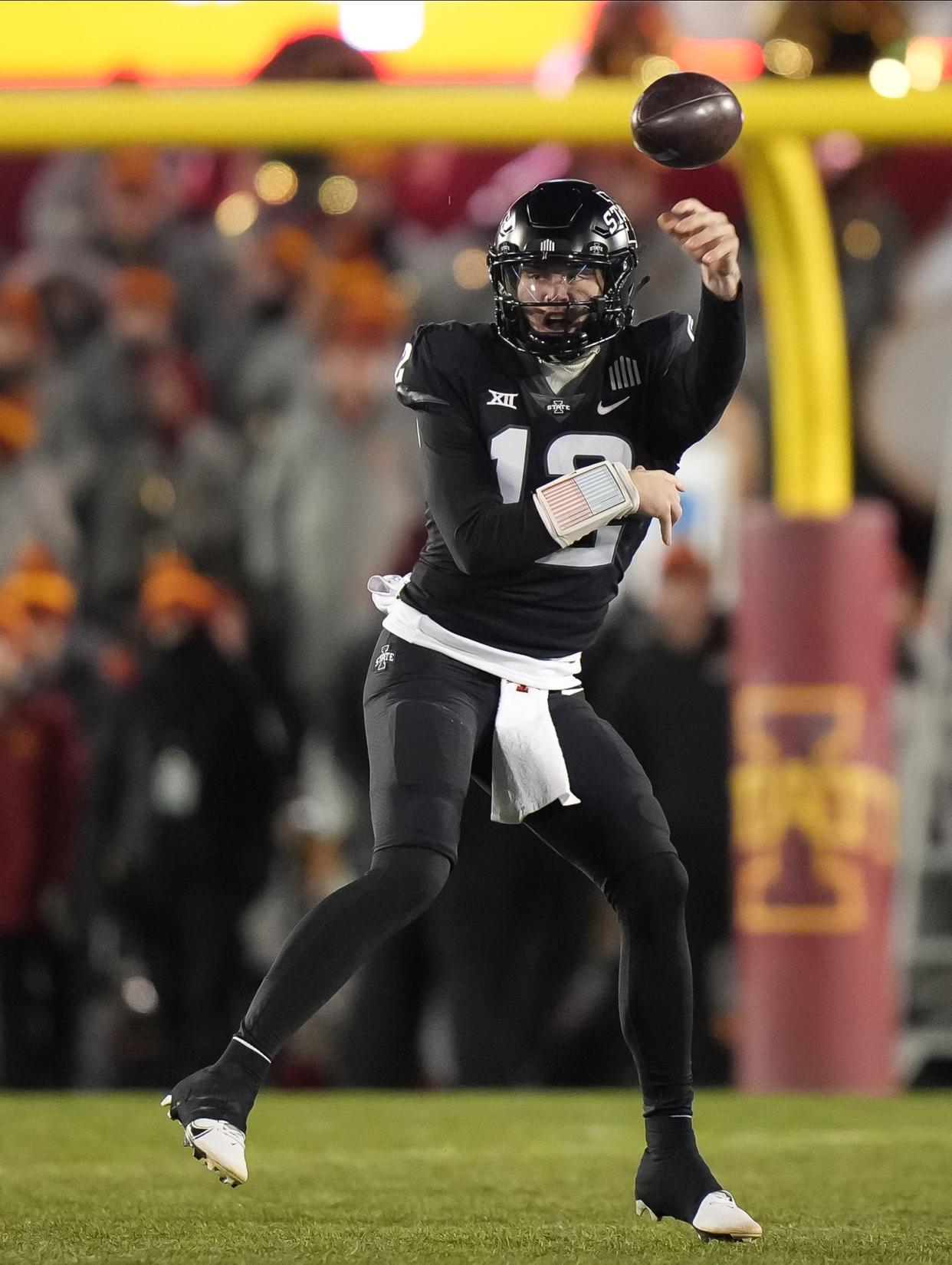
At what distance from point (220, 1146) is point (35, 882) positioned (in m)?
3.38

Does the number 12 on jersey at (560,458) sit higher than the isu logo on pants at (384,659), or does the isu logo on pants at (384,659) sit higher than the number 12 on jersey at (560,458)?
the number 12 on jersey at (560,458)

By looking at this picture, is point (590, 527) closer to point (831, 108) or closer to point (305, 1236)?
point (305, 1236)

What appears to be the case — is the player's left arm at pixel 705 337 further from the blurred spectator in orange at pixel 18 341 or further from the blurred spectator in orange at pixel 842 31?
the blurred spectator in orange at pixel 18 341

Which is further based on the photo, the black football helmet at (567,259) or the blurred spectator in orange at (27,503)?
the blurred spectator in orange at (27,503)

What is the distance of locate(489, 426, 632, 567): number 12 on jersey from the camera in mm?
3258

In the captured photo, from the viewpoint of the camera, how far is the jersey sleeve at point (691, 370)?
3150mm

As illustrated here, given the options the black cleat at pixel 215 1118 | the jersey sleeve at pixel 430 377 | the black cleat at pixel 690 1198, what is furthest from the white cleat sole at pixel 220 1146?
the jersey sleeve at pixel 430 377

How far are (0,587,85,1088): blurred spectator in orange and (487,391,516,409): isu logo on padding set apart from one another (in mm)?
3249

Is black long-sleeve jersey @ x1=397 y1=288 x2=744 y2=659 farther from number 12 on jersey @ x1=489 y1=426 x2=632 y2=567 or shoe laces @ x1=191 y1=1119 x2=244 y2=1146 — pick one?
shoe laces @ x1=191 y1=1119 x2=244 y2=1146

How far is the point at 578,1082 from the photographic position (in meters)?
6.09

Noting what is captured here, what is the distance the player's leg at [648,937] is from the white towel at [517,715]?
0.10 ft

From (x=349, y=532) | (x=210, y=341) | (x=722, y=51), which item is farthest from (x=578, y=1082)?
(x=722, y=51)

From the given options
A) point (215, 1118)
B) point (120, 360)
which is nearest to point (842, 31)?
point (120, 360)

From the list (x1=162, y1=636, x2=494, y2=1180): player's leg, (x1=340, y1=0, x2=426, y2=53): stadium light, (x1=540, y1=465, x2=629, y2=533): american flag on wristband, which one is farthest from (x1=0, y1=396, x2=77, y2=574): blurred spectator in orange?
(x1=540, y1=465, x2=629, y2=533): american flag on wristband
